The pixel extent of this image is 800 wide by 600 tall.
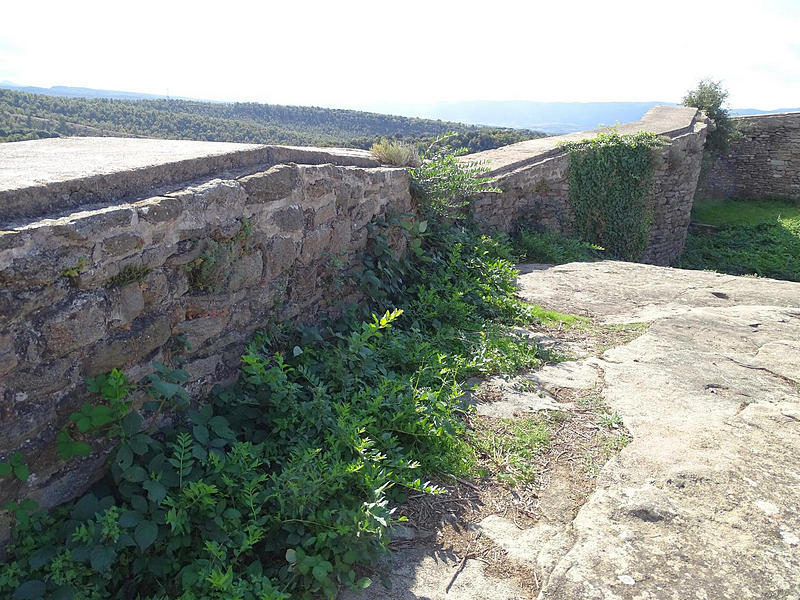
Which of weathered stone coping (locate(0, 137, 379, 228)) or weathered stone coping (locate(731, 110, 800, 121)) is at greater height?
weathered stone coping (locate(731, 110, 800, 121))

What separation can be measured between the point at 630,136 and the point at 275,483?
868cm

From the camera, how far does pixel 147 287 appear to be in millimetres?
2236

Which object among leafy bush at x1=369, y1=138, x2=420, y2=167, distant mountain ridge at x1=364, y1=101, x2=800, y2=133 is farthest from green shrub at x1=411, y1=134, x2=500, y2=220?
distant mountain ridge at x1=364, y1=101, x2=800, y2=133

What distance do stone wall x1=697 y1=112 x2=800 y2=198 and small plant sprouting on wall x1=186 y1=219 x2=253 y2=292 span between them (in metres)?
15.0

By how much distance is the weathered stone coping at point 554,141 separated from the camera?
747 cm

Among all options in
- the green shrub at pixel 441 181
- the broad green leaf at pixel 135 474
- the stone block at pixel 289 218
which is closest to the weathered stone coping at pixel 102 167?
the stone block at pixel 289 218

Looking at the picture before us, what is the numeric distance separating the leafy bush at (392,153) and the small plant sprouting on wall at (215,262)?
7.31ft

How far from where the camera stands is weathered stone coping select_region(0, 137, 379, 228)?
6.48 feet

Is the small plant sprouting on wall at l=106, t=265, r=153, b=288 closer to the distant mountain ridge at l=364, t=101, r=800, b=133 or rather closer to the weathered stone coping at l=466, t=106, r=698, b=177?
the weathered stone coping at l=466, t=106, r=698, b=177

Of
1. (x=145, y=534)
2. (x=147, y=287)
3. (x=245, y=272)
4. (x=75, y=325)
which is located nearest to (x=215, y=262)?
(x=245, y=272)

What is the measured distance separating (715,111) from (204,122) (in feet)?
43.5

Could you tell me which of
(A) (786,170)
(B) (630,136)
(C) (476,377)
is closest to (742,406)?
(C) (476,377)

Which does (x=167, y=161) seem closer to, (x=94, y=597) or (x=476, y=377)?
(x=94, y=597)

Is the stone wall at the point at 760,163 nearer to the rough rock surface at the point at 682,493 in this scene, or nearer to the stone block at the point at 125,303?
the rough rock surface at the point at 682,493
